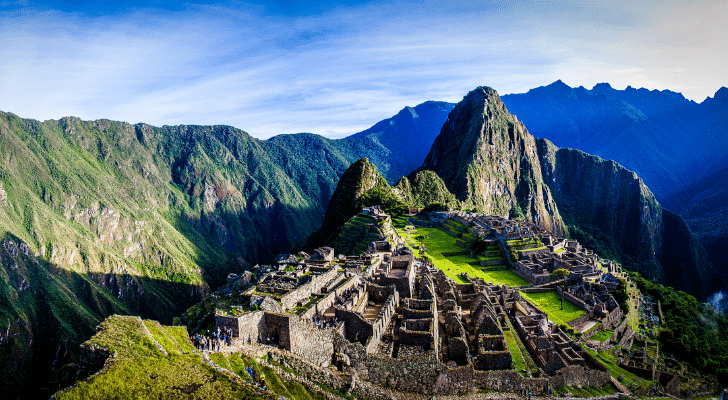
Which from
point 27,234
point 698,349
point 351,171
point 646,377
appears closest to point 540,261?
point 698,349

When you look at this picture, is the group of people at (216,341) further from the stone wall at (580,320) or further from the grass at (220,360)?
the stone wall at (580,320)

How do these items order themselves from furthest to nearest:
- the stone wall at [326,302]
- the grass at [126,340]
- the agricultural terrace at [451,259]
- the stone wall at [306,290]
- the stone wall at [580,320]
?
1. the agricultural terrace at [451,259]
2. the stone wall at [580,320]
3. the stone wall at [306,290]
4. the stone wall at [326,302]
5. the grass at [126,340]

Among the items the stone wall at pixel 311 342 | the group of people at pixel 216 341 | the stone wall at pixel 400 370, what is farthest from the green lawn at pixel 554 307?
the group of people at pixel 216 341

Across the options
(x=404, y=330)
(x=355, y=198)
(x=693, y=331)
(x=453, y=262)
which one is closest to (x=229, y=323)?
(x=404, y=330)

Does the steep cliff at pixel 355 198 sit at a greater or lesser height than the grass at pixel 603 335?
greater

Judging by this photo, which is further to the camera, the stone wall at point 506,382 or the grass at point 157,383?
the stone wall at point 506,382

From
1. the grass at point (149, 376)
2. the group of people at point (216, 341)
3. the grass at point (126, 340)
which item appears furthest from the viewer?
the group of people at point (216, 341)

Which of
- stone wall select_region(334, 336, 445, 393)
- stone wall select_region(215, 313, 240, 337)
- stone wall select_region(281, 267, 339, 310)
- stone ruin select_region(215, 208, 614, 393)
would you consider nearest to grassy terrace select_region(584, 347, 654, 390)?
stone ruin select_region(215, 208, 614, 393)
